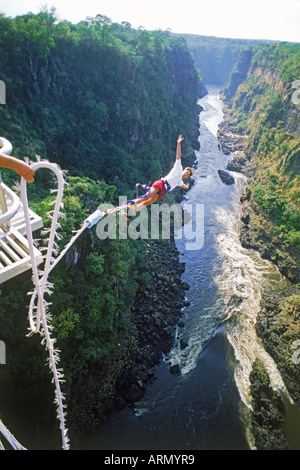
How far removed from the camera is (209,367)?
1542 cm

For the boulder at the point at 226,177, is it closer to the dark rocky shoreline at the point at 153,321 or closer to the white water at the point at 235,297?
the white water at the point at 235,297

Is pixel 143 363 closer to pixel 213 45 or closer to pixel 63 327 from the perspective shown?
pixel 63 327

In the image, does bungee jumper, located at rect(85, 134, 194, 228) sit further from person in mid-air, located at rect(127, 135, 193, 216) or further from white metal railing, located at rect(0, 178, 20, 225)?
white metal railing, located at rect(0, 178, 20, 225)

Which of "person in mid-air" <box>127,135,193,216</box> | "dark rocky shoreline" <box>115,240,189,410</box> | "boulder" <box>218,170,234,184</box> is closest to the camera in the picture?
"person in mid-air" <box>127,135,193,216</box>

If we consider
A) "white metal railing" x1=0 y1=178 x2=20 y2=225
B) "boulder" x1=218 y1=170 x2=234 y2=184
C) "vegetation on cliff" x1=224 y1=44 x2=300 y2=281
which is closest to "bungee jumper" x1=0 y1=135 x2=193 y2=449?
"white metal railing" x1=0 y1=178 x2=20 y2=225

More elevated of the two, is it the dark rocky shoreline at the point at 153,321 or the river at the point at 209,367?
the dark rocky shoreline at the point at 153,321

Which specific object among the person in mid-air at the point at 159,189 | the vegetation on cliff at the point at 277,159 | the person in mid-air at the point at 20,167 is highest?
the person in mid-air at the point at 20,167

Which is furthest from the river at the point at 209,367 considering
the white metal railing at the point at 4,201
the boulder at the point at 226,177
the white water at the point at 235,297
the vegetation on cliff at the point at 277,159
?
the white metal railing at the point at 4,201

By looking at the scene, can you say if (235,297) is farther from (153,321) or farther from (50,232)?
(50,232)

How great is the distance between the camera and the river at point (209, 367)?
12.6 meters

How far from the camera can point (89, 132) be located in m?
24.8

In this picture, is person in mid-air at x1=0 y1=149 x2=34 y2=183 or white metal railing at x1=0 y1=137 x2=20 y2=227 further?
white metal railing at x1=0 y1=137 x2=20 y2=227

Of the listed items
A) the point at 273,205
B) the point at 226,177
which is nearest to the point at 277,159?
the point at 226,177

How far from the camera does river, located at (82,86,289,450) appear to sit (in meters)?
12.6
